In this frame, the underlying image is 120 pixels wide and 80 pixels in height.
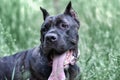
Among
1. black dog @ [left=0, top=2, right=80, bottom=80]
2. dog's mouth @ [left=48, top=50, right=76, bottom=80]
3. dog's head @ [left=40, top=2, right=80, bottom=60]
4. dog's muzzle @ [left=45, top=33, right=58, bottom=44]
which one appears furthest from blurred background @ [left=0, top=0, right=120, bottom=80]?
dog's muzzle @ [left=45, top=33, right=58, bottom=44]

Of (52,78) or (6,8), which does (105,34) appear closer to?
(6,8)

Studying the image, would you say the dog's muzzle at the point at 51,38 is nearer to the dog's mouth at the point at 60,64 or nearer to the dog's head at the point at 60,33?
the dog's head at the point at 60,33

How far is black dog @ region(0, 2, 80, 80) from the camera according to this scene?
6.88 m

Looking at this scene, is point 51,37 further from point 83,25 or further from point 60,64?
point 83,25

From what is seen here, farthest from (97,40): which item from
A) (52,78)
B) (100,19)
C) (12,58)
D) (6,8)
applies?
(52,78)

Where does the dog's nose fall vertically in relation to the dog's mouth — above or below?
above

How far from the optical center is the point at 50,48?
22.5ft

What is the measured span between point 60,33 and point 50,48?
241mm

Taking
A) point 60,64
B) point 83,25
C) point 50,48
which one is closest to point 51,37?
point 50,48

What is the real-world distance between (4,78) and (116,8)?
15.2ft

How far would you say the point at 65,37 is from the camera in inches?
275

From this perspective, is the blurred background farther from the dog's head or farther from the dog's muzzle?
the dog's muzzle

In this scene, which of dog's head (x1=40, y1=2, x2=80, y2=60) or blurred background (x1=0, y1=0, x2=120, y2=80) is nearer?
dog's head (x1=40, y1=2, x2=80, y2=60)

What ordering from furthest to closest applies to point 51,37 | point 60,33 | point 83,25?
point 83,25, point 60,33, point 51,37
